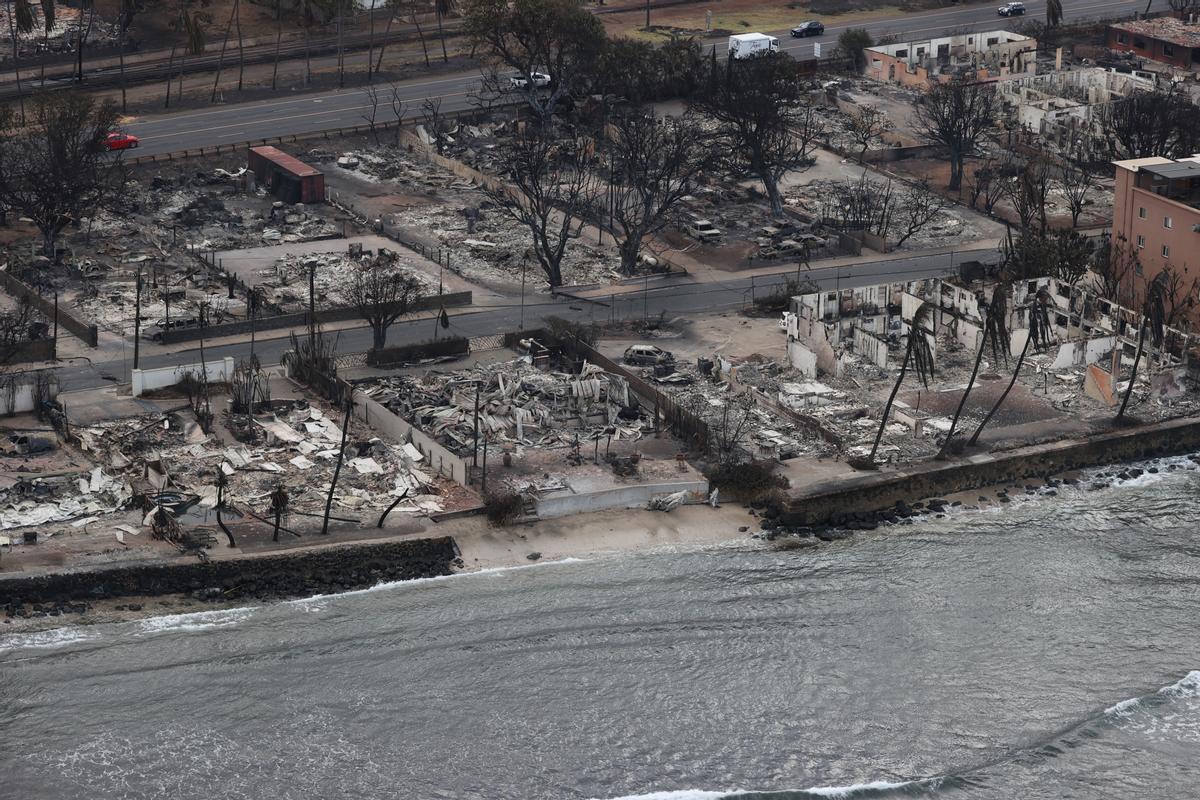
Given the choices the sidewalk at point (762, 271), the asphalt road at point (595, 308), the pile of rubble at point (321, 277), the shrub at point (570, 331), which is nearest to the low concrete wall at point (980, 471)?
the shrub at point (570, 331)

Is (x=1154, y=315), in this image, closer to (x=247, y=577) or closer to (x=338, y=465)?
(x=338, y=465)

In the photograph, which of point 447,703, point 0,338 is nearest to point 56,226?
point 0,338

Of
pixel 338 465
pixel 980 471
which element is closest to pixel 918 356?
pixel 980 471

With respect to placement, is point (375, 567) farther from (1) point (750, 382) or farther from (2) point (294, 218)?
(2) point (294, 218)

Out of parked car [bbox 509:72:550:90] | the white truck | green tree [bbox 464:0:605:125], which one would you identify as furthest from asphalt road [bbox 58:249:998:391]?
the white truck

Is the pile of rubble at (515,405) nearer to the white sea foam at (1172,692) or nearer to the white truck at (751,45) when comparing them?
the white sea foam at (1172,692)
